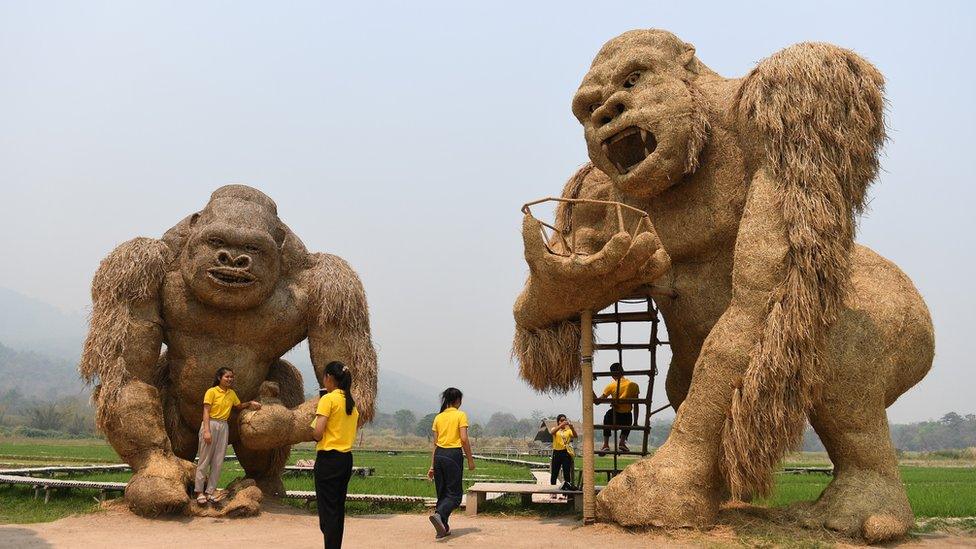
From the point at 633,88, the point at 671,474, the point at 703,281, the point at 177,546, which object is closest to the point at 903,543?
the point at 671,474

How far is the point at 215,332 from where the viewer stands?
7.61 m

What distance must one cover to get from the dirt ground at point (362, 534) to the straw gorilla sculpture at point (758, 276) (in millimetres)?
219

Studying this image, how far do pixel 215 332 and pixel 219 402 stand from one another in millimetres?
820

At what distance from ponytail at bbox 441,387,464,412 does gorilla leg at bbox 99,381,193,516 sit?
8.06 ft

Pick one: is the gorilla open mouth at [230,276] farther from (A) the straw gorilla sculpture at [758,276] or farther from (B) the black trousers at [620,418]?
(B) the black trousers at [620,418]

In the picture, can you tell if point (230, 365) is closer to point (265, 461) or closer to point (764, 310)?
point (265, 461)

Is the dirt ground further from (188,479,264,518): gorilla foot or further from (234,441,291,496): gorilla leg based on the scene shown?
(234,441,291,496): gorilla leg

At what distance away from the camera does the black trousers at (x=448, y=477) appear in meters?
5.93

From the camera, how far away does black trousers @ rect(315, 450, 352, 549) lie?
181 inches

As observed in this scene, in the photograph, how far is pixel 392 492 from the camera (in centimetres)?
1077

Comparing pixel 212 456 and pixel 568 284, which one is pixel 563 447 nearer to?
pixel 568 284

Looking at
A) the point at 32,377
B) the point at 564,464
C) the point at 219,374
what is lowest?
the point at 564,464

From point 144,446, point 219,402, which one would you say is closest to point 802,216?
point 219,402

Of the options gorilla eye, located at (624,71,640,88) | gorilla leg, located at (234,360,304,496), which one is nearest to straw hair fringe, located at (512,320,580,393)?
gorilla eye, located at (624,71,640,88)
